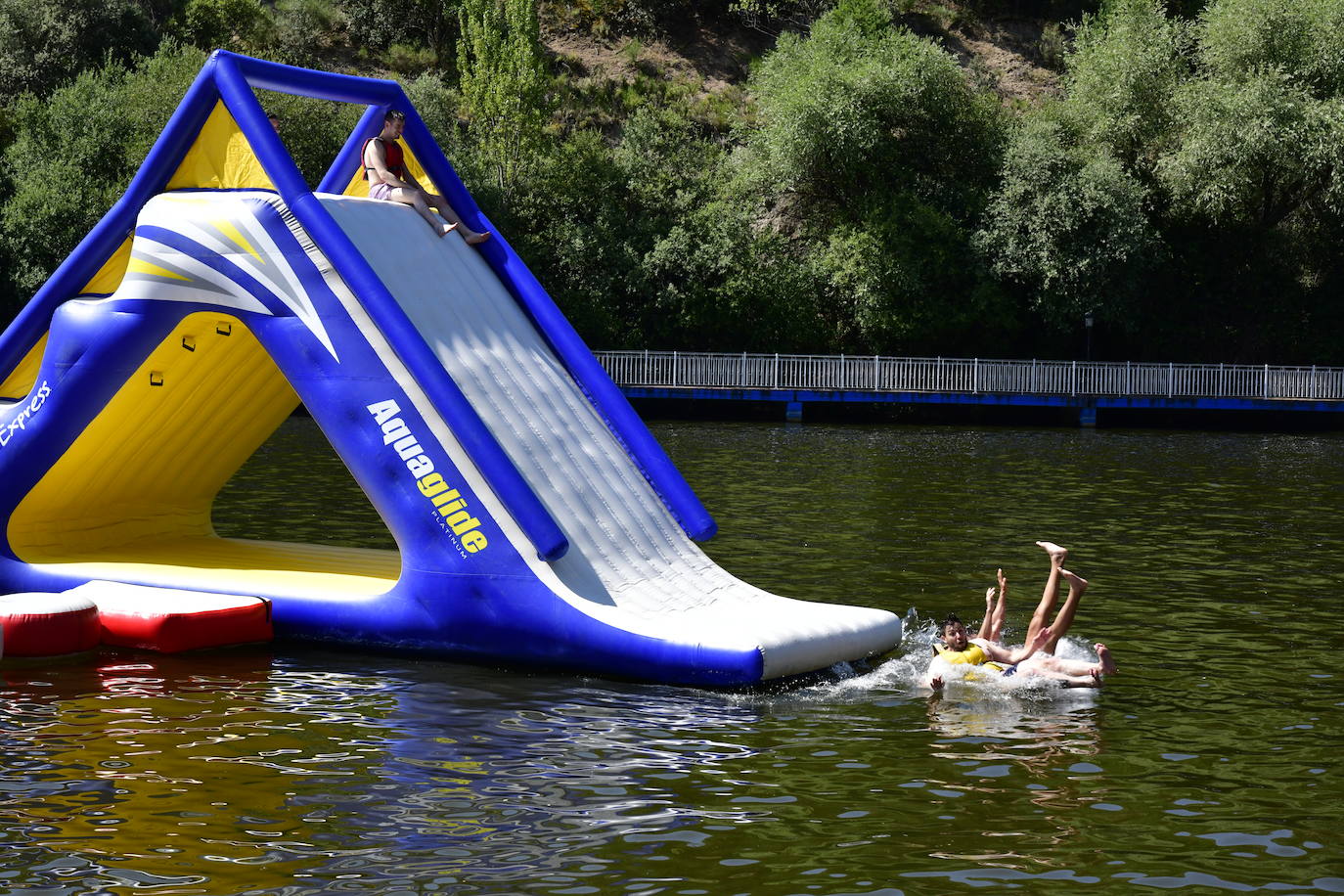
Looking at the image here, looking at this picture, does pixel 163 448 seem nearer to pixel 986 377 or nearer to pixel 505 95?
pixel 986 377

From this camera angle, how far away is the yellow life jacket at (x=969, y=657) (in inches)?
470

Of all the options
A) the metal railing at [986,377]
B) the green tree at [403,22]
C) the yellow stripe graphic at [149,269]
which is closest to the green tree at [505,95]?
the metal railing at [986,377]

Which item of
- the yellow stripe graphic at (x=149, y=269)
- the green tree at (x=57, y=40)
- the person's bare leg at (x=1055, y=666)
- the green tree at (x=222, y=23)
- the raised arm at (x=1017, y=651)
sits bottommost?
the person's bare leg at (x=1055, y=666)

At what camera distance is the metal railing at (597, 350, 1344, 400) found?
42938mm

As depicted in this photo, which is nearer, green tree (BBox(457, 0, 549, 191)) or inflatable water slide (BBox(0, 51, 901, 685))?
inflatable water slide (BBox(0, 51, 901, 685))

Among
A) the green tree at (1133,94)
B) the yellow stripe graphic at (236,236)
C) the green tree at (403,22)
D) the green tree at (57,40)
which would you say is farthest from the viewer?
the green tree at (403,22)

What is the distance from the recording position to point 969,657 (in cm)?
1196

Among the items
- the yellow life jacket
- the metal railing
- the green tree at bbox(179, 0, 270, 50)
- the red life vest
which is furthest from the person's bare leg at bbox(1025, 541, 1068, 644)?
the green tree at bbox(179, 0, 270, 50)

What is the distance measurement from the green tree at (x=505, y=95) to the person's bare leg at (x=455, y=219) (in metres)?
35.8

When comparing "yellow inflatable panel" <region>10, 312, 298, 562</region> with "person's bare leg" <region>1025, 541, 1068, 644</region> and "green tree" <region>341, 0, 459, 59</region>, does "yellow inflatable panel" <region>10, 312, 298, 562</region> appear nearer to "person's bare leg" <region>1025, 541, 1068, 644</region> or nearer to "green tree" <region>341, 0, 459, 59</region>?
"person's bare leg" <region>1025, 541, 1068, 644</region>

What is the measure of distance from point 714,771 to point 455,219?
22.1 ft

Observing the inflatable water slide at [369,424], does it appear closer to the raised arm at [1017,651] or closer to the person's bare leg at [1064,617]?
the raised arm at [1017,651]

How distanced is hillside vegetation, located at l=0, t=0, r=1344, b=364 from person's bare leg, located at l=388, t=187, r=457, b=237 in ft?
107

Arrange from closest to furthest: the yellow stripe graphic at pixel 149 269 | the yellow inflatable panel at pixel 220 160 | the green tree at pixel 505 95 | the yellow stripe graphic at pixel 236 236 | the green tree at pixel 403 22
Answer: the yellow stripe graphic at pixel 236 236 < the yellow stripe graphic at pixel 149 269 < the yellow inflatable panel at pixel 220 160 < the green tree at pixel 505 95 < the green tree at pixel 403 22
